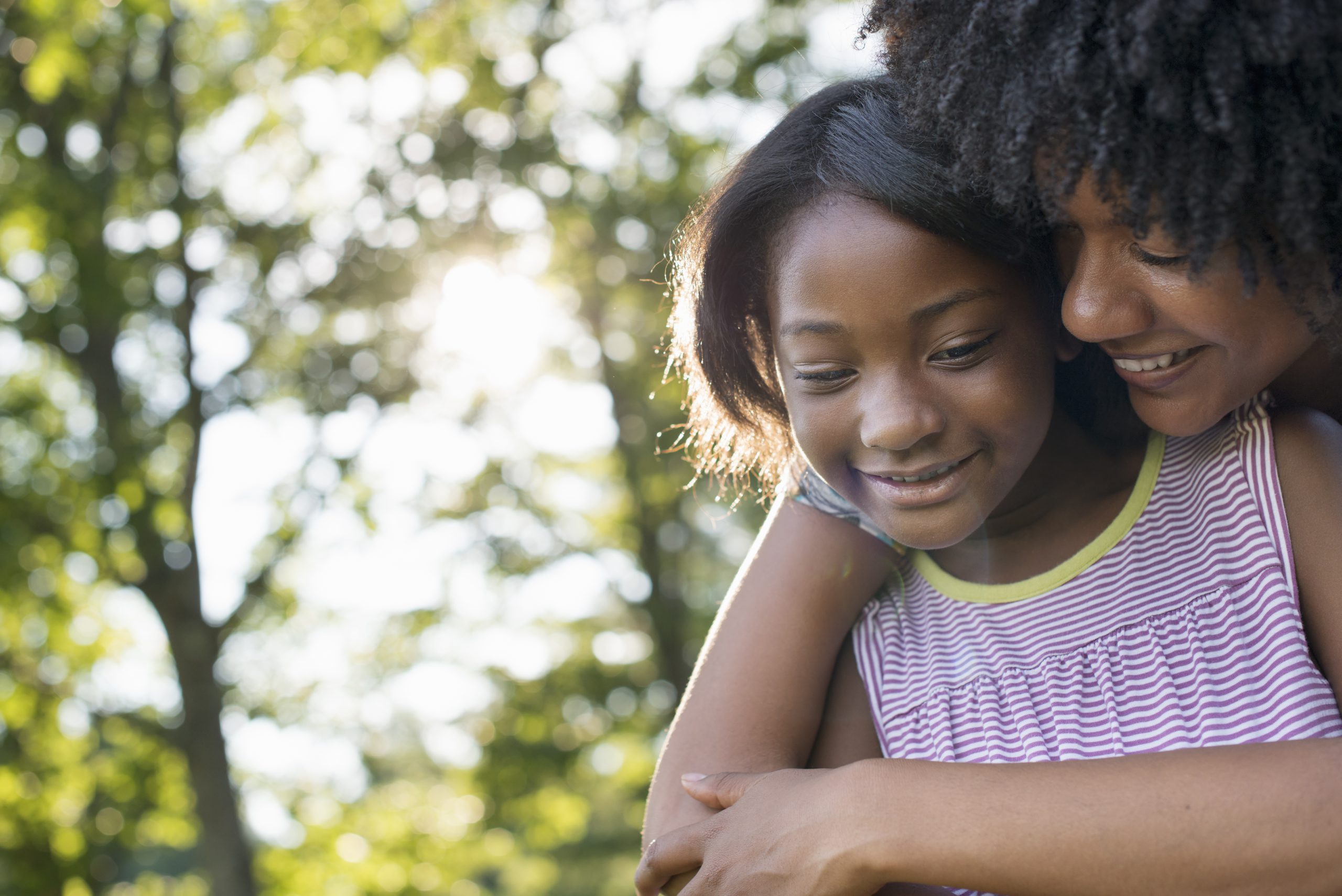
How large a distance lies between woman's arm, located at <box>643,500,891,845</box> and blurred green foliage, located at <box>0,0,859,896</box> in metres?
7.90

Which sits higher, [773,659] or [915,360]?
[915,360]

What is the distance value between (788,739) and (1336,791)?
2.77ft

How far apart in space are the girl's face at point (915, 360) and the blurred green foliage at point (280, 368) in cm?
805

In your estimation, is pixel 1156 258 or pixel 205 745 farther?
pixel 205 745

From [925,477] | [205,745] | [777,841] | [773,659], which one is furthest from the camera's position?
[205,745]

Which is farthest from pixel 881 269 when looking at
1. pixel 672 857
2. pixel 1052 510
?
pixel 672 857

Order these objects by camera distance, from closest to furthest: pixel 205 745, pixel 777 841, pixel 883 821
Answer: pixel 883 821 → pixel 777 841 → pixel 205 745

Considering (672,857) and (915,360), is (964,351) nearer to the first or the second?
(915,360)

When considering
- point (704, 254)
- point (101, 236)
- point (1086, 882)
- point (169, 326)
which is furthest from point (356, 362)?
point (1086, 882)

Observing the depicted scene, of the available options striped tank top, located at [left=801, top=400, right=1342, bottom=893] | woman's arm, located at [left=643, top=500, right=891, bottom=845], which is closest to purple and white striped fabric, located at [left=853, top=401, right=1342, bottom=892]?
striped tank top, located at [left=801, top=400, right=1342, bottom=893]

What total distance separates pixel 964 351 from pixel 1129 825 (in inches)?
29.0

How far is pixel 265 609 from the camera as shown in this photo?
10.1m

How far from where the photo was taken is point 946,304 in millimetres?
1777

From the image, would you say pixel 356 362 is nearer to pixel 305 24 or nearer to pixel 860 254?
pixel 305 24
